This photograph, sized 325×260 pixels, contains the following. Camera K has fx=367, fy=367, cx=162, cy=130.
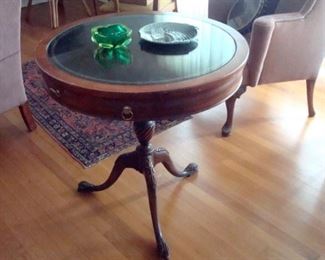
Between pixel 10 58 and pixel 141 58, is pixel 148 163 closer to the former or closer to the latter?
pixel 141 58

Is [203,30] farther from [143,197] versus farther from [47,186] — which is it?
[47,186]

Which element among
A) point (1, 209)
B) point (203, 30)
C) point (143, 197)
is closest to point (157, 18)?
point (203, 30)

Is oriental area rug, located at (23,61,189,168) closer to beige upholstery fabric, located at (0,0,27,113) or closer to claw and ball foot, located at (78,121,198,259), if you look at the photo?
beige upholstery fabric, located at (0,0,27,113)

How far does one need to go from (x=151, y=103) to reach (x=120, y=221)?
26.8 inches

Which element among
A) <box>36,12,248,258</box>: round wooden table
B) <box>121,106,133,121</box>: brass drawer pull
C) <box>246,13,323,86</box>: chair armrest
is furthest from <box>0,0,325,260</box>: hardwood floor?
<box>121,106,133,121</box>: brass drawer pull

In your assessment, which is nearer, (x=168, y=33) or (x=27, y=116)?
(x=168, y=33)

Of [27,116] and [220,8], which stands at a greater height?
[220,8]

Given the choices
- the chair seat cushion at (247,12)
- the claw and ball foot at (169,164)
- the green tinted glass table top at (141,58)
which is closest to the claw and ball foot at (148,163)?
the claw and ball foot at (169,164)

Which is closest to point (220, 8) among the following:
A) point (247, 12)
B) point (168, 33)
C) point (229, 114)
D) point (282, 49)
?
point (247, 12)

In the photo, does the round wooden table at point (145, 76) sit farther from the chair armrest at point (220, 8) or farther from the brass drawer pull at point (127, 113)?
the chair armrest at point (220, 8)

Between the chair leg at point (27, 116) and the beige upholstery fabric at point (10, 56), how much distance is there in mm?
45

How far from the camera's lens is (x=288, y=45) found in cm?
179

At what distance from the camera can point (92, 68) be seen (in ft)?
3.60

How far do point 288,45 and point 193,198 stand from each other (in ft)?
2.88
